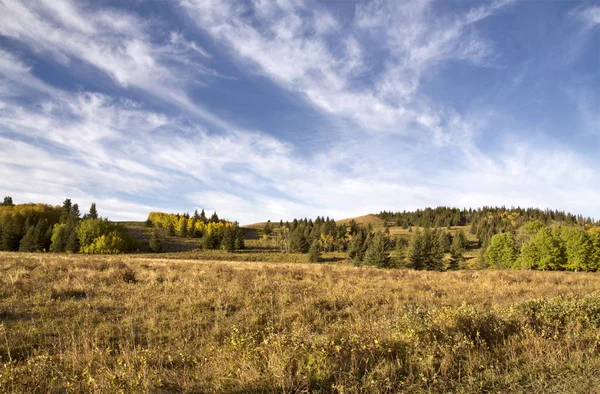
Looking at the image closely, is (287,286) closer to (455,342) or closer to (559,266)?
(455,342)

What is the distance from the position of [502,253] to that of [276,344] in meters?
73.0

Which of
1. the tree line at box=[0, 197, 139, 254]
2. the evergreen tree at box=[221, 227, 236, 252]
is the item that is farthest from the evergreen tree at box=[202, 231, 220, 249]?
the tree line at box=[0, 197, 139, 254]

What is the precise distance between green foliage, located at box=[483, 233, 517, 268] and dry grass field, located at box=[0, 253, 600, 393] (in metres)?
61.7

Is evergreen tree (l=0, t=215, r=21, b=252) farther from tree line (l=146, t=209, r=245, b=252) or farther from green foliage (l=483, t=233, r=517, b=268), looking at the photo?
green foliage (l=483, t=233, r=517, b=268)

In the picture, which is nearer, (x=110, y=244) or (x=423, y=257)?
(x=423, y=257)

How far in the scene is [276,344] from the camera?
5.18 meters

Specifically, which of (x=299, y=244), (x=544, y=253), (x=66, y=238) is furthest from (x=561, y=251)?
(x=66, y=238)

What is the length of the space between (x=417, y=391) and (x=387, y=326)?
7.25ft

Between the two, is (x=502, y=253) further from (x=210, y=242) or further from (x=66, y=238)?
(x=66, y=238)

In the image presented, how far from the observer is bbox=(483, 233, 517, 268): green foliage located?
62131 mm

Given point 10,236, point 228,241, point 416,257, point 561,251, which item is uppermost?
point 561,251

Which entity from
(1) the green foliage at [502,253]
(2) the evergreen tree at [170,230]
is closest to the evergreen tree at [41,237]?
(2) the evergreen tree at [170,230]

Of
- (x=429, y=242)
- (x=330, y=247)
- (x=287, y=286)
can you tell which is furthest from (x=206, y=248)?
(x=287, y=286)

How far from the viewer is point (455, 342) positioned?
19.1 feet
